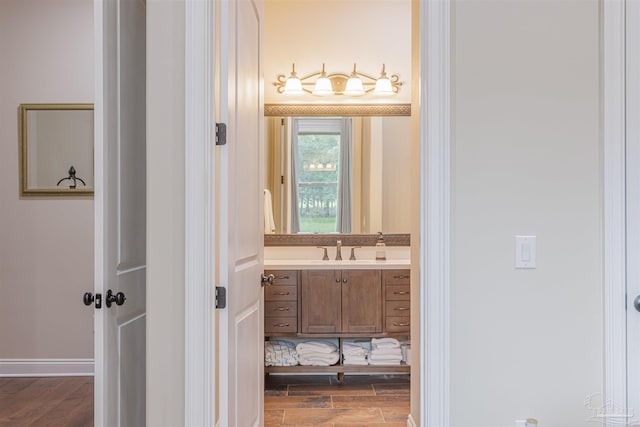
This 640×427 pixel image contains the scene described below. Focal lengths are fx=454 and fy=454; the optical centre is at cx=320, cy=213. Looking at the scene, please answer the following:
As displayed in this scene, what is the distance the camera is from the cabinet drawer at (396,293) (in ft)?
10.7

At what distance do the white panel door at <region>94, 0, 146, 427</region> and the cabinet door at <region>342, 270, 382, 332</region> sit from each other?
1596 mm

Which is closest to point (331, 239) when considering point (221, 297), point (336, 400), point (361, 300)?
point (361, 300)

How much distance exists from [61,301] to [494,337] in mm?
3197

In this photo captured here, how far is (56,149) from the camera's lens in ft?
11.5

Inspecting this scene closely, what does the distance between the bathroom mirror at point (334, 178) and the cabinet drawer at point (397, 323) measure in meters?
0.75

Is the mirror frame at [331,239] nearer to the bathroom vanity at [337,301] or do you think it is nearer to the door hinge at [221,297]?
the bathroom vanity at [337,301]

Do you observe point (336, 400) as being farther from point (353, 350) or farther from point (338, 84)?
point (338, 84)

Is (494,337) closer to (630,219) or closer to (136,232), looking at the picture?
(630,219)

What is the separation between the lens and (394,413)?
289 centimetres

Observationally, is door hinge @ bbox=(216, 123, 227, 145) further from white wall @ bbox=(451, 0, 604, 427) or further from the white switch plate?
the white switch plate

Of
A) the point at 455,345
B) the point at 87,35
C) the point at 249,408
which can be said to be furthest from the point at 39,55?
the point at 455,345

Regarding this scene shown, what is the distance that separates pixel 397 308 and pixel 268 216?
1.26m

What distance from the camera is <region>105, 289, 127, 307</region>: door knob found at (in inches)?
64.9

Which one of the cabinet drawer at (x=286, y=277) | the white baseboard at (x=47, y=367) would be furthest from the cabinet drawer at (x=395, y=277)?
the white baseboard at (x=47, y=367)
